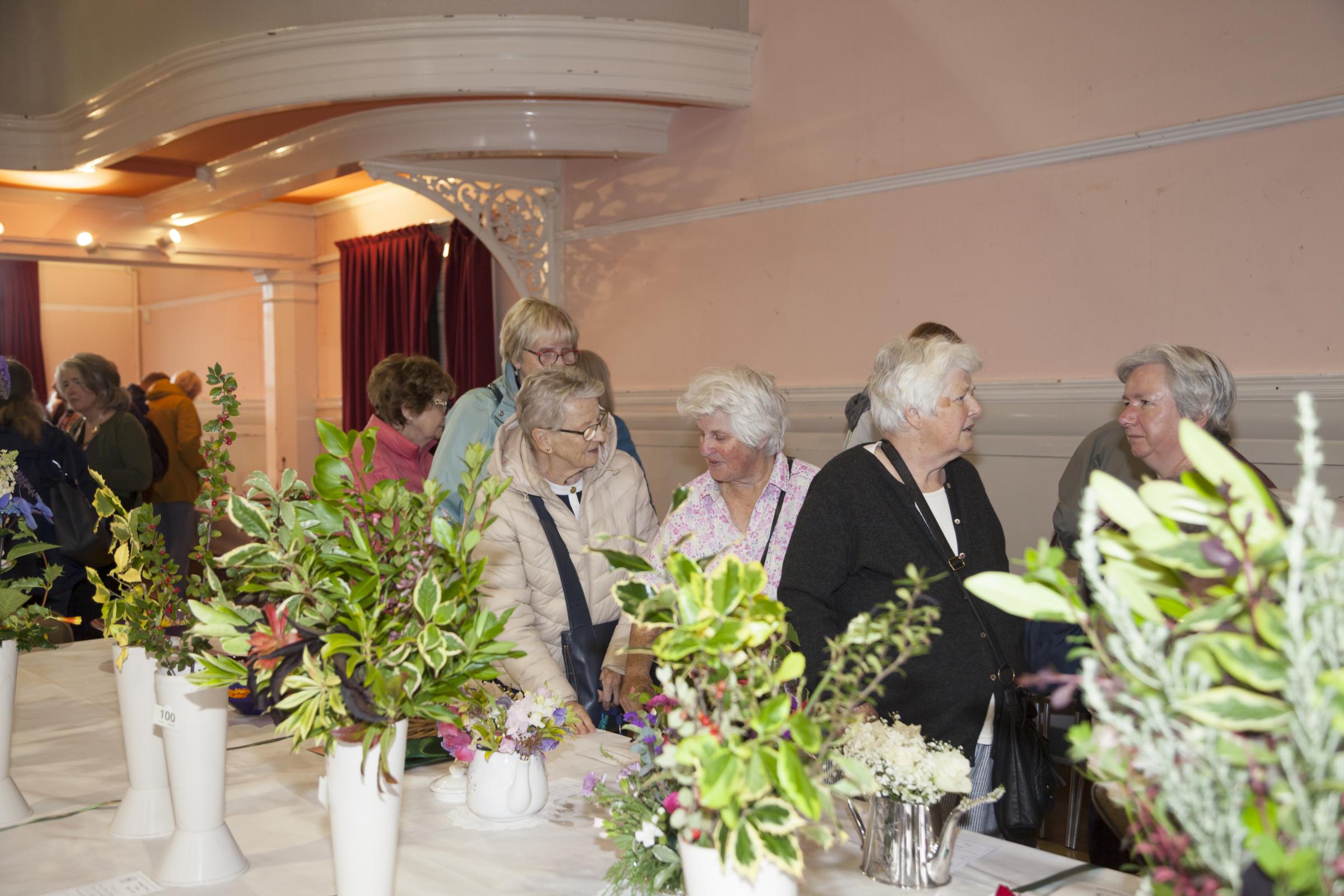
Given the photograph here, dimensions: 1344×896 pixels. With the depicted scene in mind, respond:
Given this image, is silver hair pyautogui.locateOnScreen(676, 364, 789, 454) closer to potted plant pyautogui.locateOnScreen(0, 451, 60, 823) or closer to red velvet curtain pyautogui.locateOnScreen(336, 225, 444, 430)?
potted plant pyautogui.locateOnScreen(0, 451, 60, 823)

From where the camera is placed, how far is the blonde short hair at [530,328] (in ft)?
11.2

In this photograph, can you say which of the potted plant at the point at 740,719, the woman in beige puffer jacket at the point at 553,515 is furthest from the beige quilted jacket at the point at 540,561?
the potted plant at the point at 740,719

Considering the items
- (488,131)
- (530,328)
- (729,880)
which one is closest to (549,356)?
(530,328)

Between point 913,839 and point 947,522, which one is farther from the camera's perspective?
point 947,522

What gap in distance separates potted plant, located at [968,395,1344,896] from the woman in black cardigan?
1.46m

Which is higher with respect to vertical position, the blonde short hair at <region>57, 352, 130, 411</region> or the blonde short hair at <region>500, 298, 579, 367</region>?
the blonde short hair at <region>500, 298, 579, 367</region>

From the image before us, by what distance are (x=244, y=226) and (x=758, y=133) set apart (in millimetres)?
4937

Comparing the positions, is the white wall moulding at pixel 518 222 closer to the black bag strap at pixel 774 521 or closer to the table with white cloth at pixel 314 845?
the black bag strap at pixel 774 521

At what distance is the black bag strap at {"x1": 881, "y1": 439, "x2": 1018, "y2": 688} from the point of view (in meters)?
2.24

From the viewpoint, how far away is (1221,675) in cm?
68

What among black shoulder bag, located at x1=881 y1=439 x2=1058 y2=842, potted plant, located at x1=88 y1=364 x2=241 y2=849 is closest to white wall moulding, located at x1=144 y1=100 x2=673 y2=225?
black shoulder bag, located at x1=881 y1=439 x2=1058 y2=842

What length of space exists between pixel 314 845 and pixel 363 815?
475 mm

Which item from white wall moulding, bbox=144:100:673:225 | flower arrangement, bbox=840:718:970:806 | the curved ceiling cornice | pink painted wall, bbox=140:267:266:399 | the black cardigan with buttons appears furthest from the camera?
pink painted wall, bbox=140:267:266:399

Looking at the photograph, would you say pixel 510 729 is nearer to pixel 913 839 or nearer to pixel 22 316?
pixel 913 839
